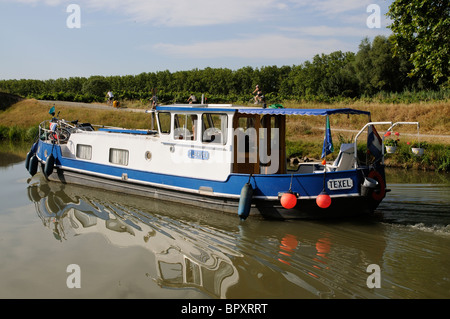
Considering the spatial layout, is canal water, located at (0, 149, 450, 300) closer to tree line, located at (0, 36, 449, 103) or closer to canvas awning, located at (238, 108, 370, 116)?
canvas awning, located at (238, 108, 370, 116)

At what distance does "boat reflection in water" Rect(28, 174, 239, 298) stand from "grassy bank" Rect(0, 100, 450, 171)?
24.9ft

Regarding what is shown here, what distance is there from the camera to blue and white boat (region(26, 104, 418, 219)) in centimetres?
941

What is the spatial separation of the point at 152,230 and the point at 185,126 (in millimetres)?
3425

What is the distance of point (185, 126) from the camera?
11.5m

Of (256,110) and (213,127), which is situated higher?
(256,110)

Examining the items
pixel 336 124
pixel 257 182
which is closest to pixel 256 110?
pixel 257 182

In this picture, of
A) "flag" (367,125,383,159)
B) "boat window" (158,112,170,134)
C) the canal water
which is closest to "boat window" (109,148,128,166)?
the canal water

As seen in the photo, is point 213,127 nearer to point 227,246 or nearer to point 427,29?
point 227,246

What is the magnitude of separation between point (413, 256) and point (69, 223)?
778 cm

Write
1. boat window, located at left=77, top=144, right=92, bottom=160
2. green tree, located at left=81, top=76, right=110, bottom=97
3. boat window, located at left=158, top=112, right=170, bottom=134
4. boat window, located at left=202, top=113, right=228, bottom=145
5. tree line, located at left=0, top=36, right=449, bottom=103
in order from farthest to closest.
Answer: green tree, located at left=81, top=76, right=110, bottom=97 < tree line, located at left=0, top=36, right=449, bottom=103 < boat window, located at left=77, top=144, right=92, bottom=160 < boat window, located at left=158, top=112, right=170, bottom=134 < boat window, located at left=202, top=113, right=228, bottom=145

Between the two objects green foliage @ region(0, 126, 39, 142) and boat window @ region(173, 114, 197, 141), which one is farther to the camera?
green foliage @ region(0, 126, 39, 142)

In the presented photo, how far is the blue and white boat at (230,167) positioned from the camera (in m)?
9.41

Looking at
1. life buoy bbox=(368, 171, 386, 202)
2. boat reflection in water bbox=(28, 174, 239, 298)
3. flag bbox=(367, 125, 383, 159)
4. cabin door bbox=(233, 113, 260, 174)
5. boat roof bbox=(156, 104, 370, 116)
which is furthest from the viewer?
cabin door bbox=(233, 113, 260, 174)

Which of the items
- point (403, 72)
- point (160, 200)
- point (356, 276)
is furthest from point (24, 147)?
point (403, 72)
